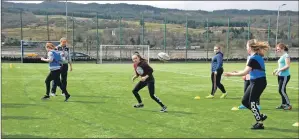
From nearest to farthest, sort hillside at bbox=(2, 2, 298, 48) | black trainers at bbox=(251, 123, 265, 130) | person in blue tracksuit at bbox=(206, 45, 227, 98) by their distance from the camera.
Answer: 1. black trainers at bbox=(251, 123, 265, 130)
2. person in blue tracksuit at bbox=(206, 45, 227, 98)
3. hillside at bbox=(2, 2, 298, 48)

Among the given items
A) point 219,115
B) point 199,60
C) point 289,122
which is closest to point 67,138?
point 219,115

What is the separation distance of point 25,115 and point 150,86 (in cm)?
338

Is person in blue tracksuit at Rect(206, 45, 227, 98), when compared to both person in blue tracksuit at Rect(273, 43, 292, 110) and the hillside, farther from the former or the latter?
the hillside

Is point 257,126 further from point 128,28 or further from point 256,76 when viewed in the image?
point 128,28

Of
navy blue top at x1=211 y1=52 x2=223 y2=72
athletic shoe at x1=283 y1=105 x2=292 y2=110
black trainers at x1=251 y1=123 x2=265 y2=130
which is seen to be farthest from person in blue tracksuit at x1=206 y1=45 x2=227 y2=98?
black trainers at x1=251 y1=123 x2=265 y2=130

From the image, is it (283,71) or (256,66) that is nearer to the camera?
(256,66)

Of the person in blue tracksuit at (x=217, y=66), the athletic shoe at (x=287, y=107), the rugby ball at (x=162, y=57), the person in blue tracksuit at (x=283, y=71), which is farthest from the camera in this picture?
the rugby ball at (x=162, y=57)

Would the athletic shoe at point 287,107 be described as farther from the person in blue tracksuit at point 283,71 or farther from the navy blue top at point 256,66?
the navy blue top at point 256,66

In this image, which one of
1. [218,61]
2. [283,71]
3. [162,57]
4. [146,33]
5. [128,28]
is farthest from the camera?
[146,33]

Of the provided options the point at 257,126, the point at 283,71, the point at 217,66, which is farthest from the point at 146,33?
the point at 257,126

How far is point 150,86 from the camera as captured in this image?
11562 mm

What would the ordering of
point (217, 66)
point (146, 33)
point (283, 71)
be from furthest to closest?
point (146, 33)
point (217, 66)
point (283, 71)

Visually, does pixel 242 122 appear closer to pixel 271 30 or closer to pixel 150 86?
pixel 150 86

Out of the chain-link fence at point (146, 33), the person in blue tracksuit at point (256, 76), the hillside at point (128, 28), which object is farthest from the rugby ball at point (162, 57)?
the person in blue tracksuit at point (256, 76)
